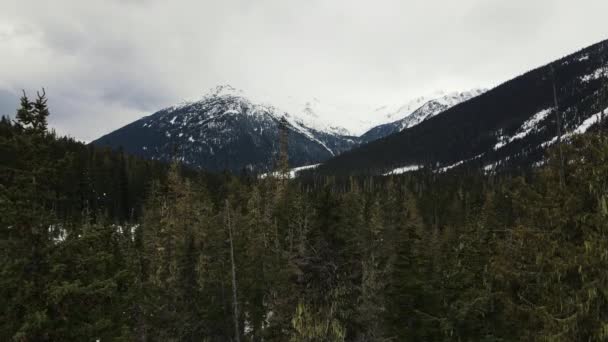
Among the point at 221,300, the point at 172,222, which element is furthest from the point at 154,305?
the point at 172,222

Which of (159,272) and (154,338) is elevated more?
(159,272)

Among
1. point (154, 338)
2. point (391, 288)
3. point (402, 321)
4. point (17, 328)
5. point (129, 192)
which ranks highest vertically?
point (129, 192)

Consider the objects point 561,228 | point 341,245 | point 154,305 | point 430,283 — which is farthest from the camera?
point 154,305

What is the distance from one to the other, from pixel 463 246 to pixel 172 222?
92.6ft

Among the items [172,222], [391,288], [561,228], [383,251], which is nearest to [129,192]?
[172,222]

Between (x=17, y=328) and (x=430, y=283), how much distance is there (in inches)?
650

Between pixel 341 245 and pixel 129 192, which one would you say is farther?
pixel 129 192

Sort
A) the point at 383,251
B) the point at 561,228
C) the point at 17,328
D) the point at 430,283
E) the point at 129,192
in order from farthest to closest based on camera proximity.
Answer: the point at 129,192
the point at 383,251
the point at 430,283
the point at 561,228
the point at 17,328

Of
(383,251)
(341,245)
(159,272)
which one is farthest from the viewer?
(383,251)

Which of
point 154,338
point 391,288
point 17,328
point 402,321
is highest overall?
point 17,328

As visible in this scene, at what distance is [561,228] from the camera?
11.2m

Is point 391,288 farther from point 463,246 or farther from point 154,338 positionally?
point 154,338

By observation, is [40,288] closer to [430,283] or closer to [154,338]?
[430,283]

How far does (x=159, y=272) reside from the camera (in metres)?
33.5
